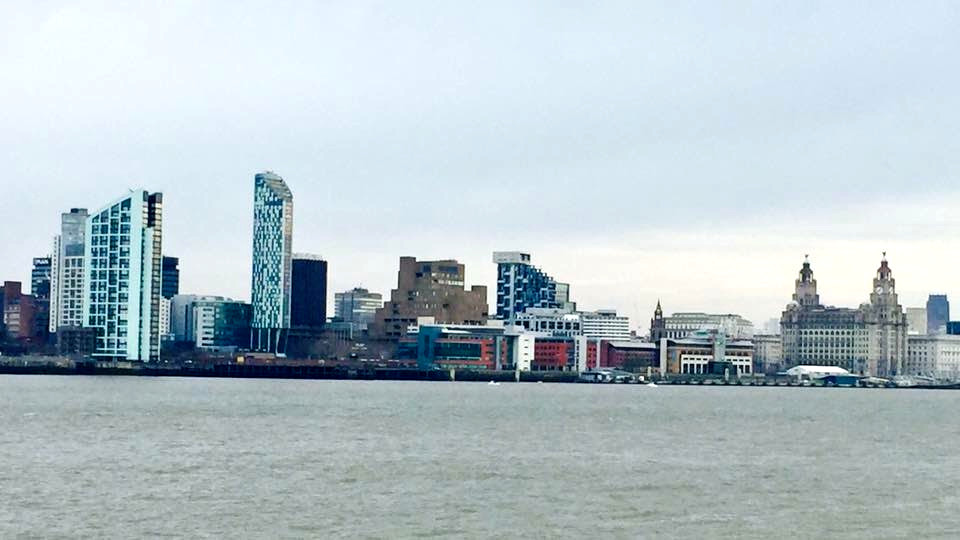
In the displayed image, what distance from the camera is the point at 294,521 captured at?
54.3 meters

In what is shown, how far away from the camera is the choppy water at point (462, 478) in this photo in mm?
54125

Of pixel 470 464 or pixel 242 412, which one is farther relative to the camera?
pixel 242 412

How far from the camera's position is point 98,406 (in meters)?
142

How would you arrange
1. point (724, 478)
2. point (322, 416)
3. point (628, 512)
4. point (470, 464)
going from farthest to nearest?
point (322, 416)
point (470, 464)
point (724, 478)
point (628, 512)

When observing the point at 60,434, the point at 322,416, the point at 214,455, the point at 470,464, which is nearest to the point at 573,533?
the point at 470,464

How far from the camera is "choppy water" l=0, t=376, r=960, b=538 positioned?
54125mm

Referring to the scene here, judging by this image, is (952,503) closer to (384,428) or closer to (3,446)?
(3,446)

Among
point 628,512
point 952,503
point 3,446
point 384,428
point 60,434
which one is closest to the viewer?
point 628,512

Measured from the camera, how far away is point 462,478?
69.2 meters

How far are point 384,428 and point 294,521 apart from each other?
5394cm

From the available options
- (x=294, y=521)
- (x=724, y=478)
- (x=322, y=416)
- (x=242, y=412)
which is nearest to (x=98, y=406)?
(x=242, y=412)

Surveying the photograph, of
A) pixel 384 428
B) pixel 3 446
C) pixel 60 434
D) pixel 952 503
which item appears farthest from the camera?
pixel 384 428

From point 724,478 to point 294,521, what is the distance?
22.9 meters

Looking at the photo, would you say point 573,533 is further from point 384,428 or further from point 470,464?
point 384,428
